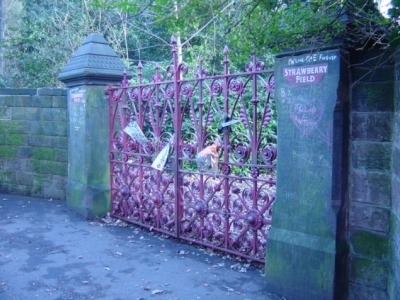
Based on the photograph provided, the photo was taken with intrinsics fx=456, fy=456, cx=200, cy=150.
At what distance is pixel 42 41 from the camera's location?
43.5 feet

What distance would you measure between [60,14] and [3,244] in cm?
1026

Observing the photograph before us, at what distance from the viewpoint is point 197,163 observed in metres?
5.12

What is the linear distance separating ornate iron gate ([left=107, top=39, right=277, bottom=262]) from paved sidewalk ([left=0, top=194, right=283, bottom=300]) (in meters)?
0.26

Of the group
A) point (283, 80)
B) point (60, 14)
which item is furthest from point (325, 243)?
point (60, 14)

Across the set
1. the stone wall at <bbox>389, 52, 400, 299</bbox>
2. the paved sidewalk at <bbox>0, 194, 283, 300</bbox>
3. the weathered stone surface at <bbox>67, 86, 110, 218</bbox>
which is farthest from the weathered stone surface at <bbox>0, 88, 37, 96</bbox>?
the stone wall at <bbox>389, 52, 400, 299</bbox>

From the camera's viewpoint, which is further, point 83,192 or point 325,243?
point 83,192

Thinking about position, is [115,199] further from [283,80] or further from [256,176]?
[283,80]

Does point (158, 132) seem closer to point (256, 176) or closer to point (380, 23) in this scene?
point (256, 176)

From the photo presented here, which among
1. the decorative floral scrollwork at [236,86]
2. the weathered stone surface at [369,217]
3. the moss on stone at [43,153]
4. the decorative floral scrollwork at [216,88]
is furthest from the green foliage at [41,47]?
the weathered stone surface at [369,217]

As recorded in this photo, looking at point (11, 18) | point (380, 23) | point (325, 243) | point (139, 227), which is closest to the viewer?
point (380, 23)

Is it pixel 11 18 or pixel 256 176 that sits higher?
pixel 11 18

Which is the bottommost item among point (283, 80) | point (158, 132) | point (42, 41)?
point (158, 132)

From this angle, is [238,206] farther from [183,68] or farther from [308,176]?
[183,68]

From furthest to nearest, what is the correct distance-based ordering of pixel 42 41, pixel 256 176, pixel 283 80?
pixel 42 41, pixel 256 176, pixel 283 80
